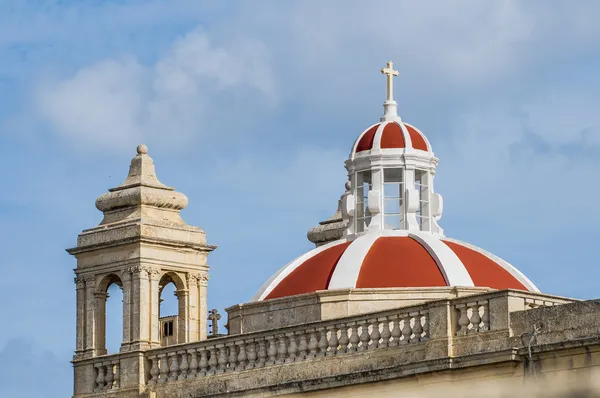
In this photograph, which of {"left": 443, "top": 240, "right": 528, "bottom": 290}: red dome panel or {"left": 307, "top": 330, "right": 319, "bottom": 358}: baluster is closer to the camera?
{"left": 307, "top": 330, "right": 319, "bottom": 358}: baluster

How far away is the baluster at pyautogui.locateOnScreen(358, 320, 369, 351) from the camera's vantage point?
37.2m

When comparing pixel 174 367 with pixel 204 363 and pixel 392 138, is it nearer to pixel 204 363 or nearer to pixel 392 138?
pixel 204 363

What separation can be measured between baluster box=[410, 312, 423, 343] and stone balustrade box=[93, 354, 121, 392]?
8921 mm

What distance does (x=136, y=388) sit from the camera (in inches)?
1666

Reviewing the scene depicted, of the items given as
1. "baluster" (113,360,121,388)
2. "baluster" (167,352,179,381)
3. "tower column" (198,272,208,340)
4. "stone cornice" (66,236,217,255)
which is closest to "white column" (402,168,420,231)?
"stone cornice" (66,236,217,255)

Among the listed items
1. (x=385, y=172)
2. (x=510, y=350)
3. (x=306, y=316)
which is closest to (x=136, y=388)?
(x=306, y=316)

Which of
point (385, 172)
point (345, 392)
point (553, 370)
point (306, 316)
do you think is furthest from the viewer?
point (385, 172)

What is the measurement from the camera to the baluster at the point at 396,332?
36562 mm

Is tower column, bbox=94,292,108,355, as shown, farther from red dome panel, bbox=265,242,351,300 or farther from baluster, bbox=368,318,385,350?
baluster, bbox=368,318,385,350

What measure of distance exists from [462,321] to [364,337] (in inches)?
97.2

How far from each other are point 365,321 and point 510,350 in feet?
13.1

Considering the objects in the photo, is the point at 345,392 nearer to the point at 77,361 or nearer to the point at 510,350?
the point at 510,350

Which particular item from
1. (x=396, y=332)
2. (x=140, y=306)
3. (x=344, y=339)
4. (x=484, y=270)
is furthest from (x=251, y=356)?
(x=140, y=306)

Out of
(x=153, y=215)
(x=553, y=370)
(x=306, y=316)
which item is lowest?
(x=553, y=370)
